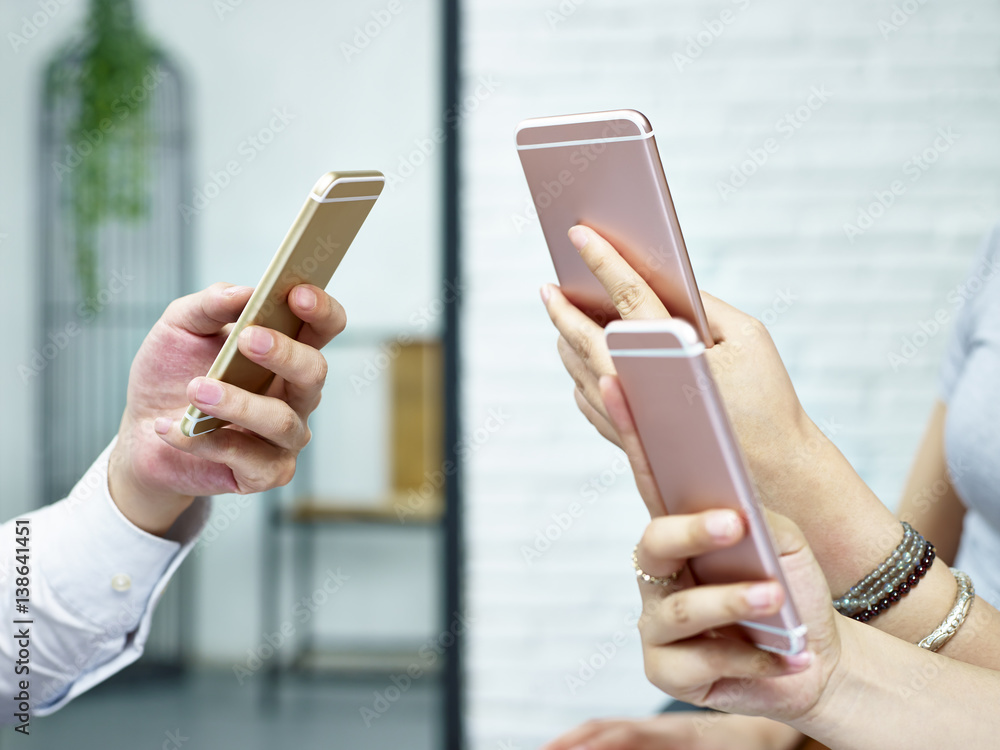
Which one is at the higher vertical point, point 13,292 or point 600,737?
point 13,292

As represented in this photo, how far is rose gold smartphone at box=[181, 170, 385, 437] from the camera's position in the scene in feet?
1.73

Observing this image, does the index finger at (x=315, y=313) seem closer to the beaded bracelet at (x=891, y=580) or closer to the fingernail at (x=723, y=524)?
the fingernail at (x=723, y=524)

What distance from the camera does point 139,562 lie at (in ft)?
2.30

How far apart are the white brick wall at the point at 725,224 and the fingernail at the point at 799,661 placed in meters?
0.96

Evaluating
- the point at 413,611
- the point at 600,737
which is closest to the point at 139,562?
the point at 600,737

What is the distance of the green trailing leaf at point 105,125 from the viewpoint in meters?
1.94

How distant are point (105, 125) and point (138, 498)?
1661 mm

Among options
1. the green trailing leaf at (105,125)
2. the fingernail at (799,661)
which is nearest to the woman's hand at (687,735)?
the fingernail at (799,661)

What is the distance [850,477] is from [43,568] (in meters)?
0.71

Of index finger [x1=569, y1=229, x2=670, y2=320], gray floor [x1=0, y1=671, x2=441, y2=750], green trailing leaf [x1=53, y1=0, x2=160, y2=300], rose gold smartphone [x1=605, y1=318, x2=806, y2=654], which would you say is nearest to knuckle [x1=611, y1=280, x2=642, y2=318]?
index finger [x1=569, y1=229, x2=670, y2=320]

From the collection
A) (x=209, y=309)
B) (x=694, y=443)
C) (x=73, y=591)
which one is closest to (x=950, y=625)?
(x=694, y=443)

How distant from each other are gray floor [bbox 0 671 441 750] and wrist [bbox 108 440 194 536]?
147cm

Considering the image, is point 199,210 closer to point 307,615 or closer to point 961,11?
point 307,615

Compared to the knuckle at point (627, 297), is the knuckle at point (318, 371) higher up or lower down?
lower down
